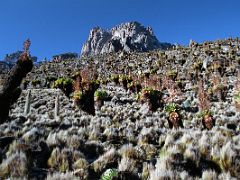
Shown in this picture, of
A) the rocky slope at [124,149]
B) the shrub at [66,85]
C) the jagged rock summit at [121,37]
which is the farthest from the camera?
the jagged rock summit at [121,37]

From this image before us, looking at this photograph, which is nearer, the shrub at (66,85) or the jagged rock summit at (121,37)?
the shrub at (66,85)

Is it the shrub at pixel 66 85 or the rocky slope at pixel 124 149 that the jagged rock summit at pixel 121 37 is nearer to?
the shrub at pixel 66 85

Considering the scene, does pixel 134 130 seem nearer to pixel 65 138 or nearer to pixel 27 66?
pixel 65 138

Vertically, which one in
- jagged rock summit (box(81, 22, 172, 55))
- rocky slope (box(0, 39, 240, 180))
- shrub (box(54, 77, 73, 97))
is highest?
jagged rock summit (box(81, 22, 172, 55))

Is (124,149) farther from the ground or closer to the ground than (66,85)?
closer to the ground

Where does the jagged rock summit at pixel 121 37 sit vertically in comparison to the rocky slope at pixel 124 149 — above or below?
above

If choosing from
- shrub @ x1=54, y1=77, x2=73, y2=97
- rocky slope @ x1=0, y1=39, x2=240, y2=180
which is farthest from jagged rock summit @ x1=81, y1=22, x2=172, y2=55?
rocky slope @ x1=0, y1=39, x2=240, y2=180

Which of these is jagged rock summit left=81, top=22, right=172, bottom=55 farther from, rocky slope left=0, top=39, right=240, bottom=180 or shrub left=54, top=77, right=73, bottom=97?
rocky slope left=0, top=39, right=240, bottom=180

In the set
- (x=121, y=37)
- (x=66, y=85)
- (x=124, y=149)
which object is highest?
(x=121, y=37)

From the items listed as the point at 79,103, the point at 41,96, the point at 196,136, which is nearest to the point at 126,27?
the point at 41,96

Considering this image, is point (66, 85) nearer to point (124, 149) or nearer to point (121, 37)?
point (124, 149)

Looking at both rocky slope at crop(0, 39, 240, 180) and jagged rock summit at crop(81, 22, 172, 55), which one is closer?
rocky slope at crop(0, 39, 240, 180)

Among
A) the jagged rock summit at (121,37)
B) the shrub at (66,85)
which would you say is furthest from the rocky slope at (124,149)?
the jagged rock summit at (121,37)

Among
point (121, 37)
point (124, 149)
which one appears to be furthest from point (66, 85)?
point (121, 37)
